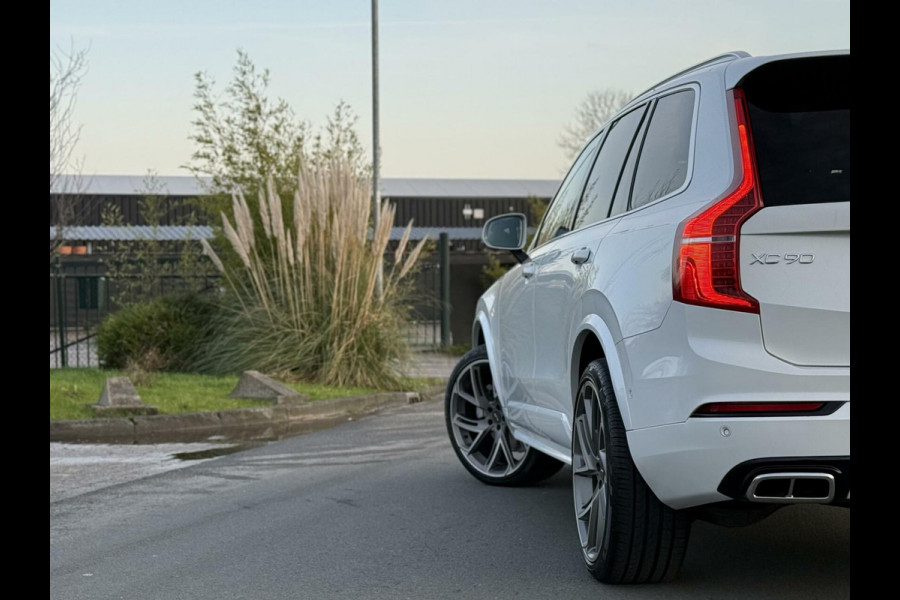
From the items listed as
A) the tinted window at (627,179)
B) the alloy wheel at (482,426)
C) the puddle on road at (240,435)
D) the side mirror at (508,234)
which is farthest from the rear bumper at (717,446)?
the puddle on road at (240,435)

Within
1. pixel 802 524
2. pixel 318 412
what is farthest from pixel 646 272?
pixel 318 412

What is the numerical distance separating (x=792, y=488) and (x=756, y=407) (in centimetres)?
28

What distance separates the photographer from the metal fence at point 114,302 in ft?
50.9

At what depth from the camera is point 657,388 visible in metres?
3.67

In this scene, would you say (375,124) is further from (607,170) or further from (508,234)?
(607,170)

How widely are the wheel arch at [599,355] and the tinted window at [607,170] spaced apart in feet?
1.92

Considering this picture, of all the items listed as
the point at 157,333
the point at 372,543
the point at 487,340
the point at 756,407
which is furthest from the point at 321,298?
the point at 756,407

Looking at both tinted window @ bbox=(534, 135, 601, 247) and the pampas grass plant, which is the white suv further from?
the pampas grass plant

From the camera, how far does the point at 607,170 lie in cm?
504

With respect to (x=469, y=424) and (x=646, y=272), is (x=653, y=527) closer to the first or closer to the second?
(x=646, y=272)

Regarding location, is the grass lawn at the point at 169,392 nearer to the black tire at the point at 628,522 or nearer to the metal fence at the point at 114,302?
the metal fence at the point at 114,302

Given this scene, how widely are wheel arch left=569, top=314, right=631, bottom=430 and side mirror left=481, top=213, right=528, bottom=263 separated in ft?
4.65

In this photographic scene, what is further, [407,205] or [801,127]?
[407,205]
